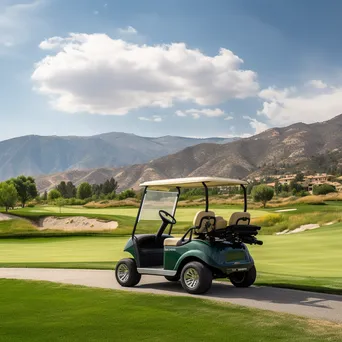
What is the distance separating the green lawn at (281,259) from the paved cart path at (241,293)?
0.97 metres

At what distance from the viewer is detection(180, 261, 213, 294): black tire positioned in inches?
419

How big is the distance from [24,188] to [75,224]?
60.2 m

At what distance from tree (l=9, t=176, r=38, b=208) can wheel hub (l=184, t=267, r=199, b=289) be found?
89.4 m

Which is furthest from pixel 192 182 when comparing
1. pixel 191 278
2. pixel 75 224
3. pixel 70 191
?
pixel 70 191

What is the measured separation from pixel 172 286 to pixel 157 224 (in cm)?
156

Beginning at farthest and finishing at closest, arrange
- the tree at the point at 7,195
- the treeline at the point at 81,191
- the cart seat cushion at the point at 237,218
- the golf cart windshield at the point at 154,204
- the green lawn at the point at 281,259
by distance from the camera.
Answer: the treeline at the point at 81,191 < the tree at the point at 7,195 < the green lawn at the point at 281,259 < the golf cart windshield at the point at 154,204 < the cart seat cushion at the point at 237,218

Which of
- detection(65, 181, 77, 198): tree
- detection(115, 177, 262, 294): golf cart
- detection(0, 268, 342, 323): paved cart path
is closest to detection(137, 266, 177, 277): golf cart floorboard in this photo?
detection(115, 177, 262, 294): golf cart

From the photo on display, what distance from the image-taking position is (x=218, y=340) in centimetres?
697

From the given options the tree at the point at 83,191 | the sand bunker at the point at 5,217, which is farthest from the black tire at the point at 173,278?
the tree at the point at 83,191

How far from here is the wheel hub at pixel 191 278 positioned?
1080 centimetres

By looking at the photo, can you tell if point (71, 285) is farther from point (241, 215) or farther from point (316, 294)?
point (316, 294)

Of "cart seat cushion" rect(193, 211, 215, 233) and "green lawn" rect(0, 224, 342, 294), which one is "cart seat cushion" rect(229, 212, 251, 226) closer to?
"cart seat cushion" rect(193, 211, 215, 233)

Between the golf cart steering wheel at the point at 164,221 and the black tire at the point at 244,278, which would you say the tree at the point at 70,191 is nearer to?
the golf cart steering wheel at the point at 164,221

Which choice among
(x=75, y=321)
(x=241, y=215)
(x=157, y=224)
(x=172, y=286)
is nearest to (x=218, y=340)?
(x=75, y=321)
